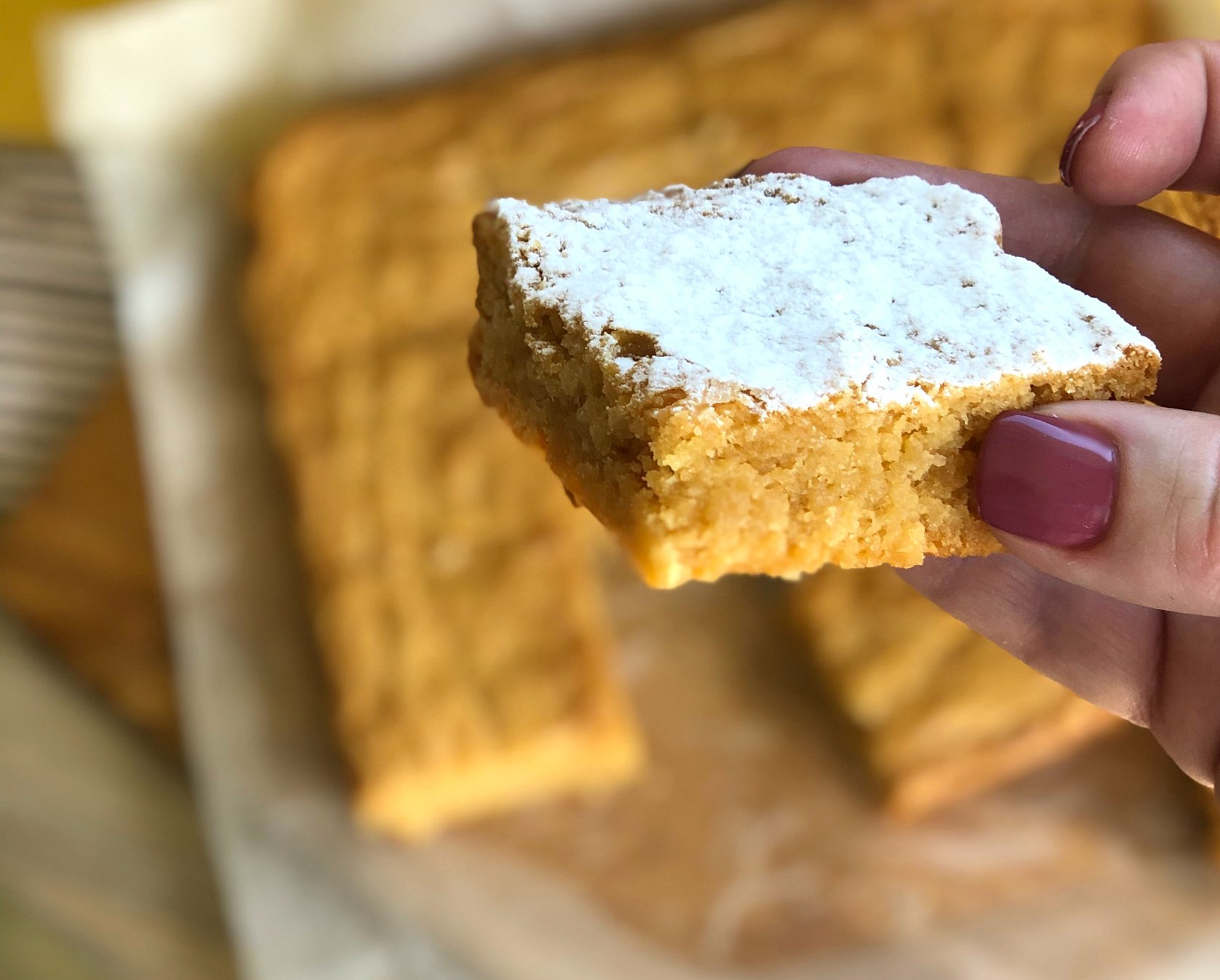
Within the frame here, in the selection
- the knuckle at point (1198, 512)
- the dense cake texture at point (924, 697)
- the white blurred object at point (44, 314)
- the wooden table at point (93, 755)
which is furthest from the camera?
the white blurred object at point (44, 314)

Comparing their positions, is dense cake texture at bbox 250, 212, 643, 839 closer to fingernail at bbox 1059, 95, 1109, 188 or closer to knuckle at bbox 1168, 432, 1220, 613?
fingernail at bbox 1059, 95, 1109, 188

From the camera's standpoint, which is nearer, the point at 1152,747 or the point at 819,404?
the point at 819,404

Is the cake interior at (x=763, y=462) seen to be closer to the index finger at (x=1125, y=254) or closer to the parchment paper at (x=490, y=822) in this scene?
the index finger at (x=1125, y=254)

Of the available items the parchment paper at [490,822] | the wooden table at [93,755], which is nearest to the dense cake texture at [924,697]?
the parchment paper at [490,822]

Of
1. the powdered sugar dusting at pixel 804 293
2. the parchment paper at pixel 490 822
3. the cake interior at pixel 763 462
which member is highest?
the powdered sugar dusting at pixel 804 293

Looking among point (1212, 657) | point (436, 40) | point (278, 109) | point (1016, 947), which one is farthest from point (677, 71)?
point (1016, 947)

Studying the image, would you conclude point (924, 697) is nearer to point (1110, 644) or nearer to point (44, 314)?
point (1110, 644)

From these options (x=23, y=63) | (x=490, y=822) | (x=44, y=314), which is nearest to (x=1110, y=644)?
(x=490, y=822)

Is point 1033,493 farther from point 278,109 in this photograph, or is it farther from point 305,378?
point 278,109
